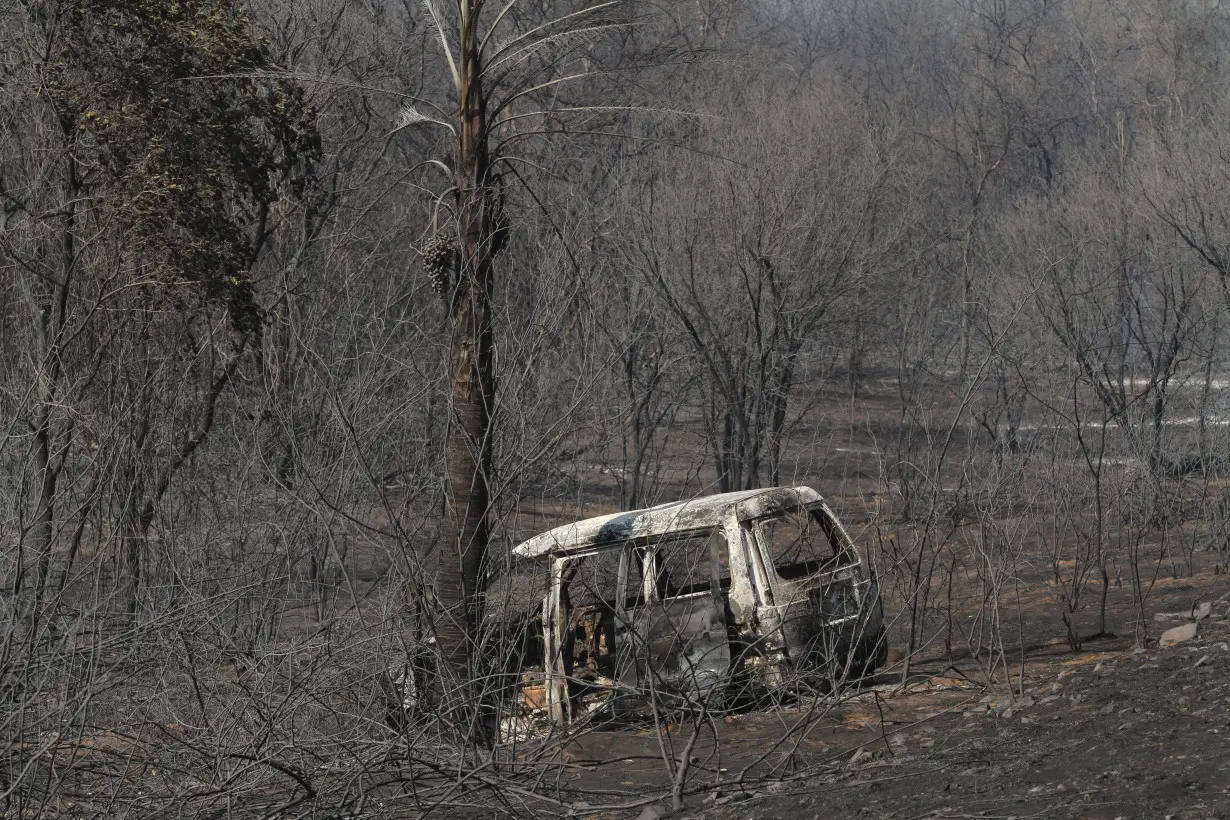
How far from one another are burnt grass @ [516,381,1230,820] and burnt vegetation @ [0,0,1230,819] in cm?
4

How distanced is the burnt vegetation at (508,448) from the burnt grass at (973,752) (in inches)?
1.7

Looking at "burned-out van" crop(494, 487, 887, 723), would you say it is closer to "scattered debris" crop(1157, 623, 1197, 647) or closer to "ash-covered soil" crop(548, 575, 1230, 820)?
"ash-covered soil" crop(548, 575, 1230, 820)

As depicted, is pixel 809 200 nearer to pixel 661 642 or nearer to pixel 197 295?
pixel 197 295

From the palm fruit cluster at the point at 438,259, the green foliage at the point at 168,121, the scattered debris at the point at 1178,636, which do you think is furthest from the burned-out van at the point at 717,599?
the green foliage at the point at 168,121

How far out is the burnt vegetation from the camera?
6.35m

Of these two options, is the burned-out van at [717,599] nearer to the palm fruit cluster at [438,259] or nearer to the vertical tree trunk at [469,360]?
the vertical tree trunk at [469,360]

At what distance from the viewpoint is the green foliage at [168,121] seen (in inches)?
487

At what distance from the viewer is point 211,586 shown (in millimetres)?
9734

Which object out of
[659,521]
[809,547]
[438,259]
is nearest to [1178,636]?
[809,547]

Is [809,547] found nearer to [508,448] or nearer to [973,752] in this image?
[508,448]

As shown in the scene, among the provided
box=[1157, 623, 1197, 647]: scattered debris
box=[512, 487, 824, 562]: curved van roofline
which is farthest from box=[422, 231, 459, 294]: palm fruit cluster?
box=[1157, 623, 1197, 647]: scattered debris

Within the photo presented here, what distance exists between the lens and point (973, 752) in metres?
6.19

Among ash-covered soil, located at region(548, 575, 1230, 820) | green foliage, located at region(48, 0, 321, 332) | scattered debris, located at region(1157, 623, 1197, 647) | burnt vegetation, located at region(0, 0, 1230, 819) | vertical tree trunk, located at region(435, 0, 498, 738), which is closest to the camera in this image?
ash-covered soil, located at region(548, 575, 1230, 820)

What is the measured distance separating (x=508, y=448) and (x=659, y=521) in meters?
1.76
